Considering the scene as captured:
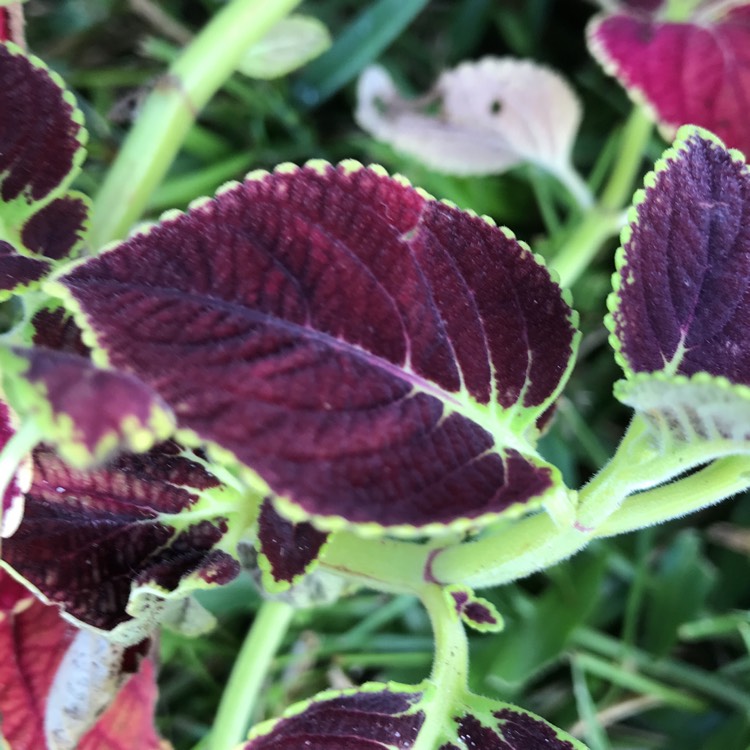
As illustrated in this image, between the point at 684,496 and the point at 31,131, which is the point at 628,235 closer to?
the point at 684,496

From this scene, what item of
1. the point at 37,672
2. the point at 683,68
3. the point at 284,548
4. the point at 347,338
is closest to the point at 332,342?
the point at 347,338

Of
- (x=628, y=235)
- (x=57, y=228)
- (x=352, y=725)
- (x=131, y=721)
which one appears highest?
(x=628, y=235)

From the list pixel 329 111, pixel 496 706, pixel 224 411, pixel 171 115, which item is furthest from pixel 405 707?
pixel 329 111

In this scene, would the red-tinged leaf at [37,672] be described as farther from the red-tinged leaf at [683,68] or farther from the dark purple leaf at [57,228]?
the red-tinged leaf at [683,68]

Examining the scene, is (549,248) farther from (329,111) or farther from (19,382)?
→ (19,382)

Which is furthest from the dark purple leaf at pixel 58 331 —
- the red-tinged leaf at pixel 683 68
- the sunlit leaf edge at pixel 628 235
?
the red-tinged leaf at pixel 683 68

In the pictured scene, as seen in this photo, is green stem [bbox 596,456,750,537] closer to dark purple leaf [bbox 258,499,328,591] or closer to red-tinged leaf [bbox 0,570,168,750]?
dark purple leaf [bbox 258,499,328,591]

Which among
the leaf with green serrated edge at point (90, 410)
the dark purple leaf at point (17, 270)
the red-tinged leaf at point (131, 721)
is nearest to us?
the leaf with green serrated edge at point (90, 410)
